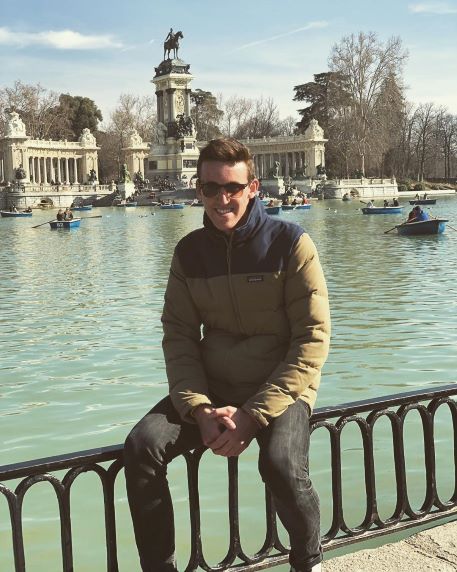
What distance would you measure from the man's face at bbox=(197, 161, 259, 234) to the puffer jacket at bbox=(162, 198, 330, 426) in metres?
0.05

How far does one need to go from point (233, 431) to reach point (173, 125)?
92084 millimetres

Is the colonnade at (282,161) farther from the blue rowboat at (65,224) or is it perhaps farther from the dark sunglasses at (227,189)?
the dark sunglasses at (227,189)

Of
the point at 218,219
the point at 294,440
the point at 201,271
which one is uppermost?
the point at 218,219

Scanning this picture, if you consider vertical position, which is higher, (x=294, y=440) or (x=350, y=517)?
(x=294, y=440)

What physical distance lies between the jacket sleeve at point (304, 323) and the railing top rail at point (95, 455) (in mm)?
205

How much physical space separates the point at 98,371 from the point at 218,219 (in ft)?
23.1

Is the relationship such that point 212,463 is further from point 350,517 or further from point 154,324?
point 154,324

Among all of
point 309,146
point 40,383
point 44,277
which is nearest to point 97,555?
point 40,383

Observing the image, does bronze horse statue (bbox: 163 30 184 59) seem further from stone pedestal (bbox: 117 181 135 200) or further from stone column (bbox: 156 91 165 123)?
stone pedestal (bbox: 117 181 135 200)

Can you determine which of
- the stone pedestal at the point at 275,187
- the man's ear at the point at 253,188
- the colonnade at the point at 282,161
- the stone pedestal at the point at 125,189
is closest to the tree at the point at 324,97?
the colonnade at the point at 282,161

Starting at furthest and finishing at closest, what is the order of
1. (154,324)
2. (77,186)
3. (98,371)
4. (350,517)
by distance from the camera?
(77,186)
(154,324)
(98,371)
(350,517)

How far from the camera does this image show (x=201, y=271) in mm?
3867

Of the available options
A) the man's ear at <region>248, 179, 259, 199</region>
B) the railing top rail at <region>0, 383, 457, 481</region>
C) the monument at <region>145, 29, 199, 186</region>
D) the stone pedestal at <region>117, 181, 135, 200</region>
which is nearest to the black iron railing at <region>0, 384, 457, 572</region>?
the railing top rail at <region>0, 383, 457, 481</region>

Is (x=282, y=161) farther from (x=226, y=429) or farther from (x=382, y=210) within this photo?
(x=226, y=429)
